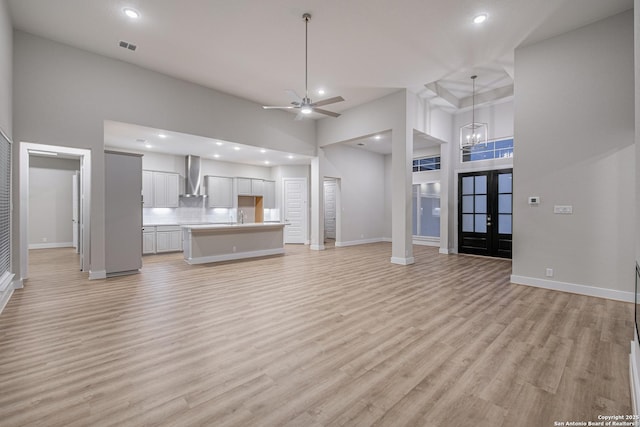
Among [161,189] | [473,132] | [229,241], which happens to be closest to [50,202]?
[161,189]

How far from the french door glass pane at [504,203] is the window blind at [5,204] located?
947 centimetres

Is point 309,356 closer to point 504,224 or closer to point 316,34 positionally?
point 316,34

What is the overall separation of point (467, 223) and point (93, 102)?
903 cm

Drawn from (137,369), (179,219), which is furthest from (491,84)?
(179,219)

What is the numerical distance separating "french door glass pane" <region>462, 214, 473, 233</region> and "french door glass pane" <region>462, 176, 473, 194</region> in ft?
2.25

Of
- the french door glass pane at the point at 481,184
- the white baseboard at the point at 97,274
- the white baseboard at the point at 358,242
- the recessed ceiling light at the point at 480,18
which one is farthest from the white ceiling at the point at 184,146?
the recessed ceiling light at the point at 480,18

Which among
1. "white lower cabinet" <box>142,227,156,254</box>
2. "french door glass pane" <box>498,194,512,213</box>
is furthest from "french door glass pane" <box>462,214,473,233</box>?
"white lower cabinet" <box>142,227,156,254</box>

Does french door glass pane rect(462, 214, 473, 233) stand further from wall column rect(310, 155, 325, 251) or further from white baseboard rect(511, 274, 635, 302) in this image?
wall column rect(310, 155, 325, 251)

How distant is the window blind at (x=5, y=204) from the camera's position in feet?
11.8

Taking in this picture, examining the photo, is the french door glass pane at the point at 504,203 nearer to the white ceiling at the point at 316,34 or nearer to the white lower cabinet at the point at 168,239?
the white ceiling at the point at 316,34

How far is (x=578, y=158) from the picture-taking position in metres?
4.19

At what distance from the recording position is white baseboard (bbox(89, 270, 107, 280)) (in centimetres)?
493

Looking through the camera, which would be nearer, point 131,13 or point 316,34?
point 131,13

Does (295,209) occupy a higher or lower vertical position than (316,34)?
lower
